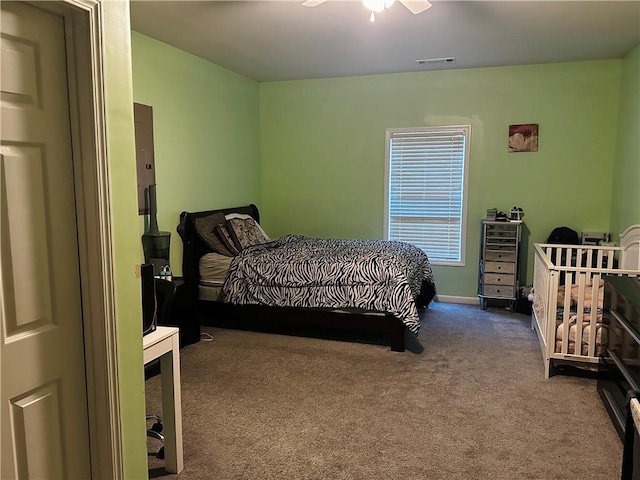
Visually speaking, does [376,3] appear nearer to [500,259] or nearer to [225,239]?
[225,239]

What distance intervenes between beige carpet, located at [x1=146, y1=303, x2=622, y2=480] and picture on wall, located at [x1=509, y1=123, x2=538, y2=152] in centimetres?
204

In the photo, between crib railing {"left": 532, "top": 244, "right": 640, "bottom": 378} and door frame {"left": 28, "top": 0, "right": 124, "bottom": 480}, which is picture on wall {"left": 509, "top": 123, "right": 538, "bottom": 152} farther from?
door frame {"left": 28, "top": 0, "right": 124, "bottom": 480}

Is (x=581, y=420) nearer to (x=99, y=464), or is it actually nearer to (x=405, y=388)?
(x=405, y=388)

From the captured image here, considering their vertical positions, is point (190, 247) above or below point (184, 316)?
above

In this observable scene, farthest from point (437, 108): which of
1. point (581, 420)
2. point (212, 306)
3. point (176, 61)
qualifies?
point (581, 420)

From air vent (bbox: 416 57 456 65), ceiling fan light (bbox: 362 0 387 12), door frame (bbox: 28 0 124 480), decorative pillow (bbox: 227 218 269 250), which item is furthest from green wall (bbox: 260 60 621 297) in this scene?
door frame (bbox: 28 0 124 480)

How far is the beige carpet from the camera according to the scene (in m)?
2.35

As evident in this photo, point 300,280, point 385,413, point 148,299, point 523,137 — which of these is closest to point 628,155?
point 523,137

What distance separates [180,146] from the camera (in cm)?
450

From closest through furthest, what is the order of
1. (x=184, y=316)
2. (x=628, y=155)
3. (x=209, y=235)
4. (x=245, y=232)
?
1. (x=184, y=316)
2. (x=628, y=155)
3. (x=209, y=235)
4. (x=245, y=232)

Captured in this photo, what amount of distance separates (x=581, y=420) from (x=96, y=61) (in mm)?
2961

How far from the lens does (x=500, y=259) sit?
498cm

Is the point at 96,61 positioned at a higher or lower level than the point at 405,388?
higher

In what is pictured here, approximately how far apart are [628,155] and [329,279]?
2.93 metres
